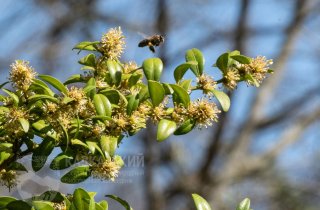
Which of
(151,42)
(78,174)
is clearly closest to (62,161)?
(78,174)

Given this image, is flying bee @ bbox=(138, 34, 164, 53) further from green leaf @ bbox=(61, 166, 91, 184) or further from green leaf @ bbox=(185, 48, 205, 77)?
green leaf @ bbox=(61, 166, 91, 184)

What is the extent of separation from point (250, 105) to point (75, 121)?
6.38 meters

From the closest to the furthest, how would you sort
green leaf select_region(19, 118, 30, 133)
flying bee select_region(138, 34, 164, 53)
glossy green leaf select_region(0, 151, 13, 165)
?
green leaf select_region(19, 118, 30, 133), glossy green leaf select_region(0, 151, 13, 165), flying bee select_region(138, 34, 164, 53)

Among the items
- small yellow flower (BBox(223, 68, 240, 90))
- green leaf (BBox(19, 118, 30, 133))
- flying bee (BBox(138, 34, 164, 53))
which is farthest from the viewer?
flying bee (BBox(138, 34, 164, 53))

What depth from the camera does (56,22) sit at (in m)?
7.42

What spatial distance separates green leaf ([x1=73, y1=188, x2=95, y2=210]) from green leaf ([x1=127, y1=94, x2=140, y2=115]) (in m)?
0.15

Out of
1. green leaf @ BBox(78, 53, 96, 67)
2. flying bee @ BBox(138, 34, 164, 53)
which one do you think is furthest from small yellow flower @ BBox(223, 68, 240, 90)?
flying bee @ BBox(138, 34, 164, 53)

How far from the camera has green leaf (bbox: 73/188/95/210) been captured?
1122 millimetres

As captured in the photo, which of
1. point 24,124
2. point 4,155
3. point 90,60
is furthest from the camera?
point 90,60

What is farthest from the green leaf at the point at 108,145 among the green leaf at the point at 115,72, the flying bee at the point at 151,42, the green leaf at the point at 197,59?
the flying bee at the point at 151,42

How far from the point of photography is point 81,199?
1.12m

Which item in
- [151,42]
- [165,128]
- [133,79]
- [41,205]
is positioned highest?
[151,42]

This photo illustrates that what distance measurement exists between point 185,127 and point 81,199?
23cm

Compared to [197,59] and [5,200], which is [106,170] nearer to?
[5,200]
